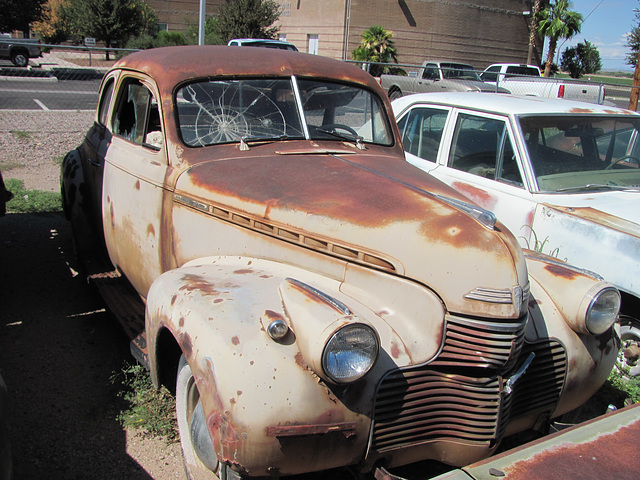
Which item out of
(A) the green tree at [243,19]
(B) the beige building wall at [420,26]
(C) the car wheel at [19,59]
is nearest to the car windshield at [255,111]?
(C) the car wheel at [19,59]

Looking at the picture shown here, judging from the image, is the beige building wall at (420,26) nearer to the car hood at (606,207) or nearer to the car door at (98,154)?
the car door at (98,154)

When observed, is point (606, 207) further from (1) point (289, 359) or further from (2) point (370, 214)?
(1) point (289, 359)

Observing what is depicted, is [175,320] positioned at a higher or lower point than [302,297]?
lower

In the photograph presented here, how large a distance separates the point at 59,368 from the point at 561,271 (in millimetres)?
3152

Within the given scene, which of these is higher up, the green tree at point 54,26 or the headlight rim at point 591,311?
the green tree at point 54,26

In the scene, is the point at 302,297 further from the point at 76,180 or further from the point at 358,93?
the point at 76,180

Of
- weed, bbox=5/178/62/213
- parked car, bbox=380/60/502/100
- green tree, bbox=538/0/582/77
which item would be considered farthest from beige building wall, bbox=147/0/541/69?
weed, bbox=5/178/62/213

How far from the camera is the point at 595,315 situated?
2.68 metres

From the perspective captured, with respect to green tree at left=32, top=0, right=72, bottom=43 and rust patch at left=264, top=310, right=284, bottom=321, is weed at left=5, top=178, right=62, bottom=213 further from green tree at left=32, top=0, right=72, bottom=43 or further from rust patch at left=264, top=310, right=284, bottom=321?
green tree at left=32, top=0, right=72, bottom=43

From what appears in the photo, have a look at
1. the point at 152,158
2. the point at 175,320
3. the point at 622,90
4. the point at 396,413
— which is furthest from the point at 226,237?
the point at 622,90

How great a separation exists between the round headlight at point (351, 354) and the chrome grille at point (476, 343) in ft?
1.22

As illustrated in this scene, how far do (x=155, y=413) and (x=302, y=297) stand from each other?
1485 millimetres

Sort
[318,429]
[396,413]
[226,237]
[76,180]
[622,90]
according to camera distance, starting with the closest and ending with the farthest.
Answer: [318,429]
[396,413]
[226,237]
[76,180]
[622,90]

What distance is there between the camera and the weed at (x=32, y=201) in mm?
6609
